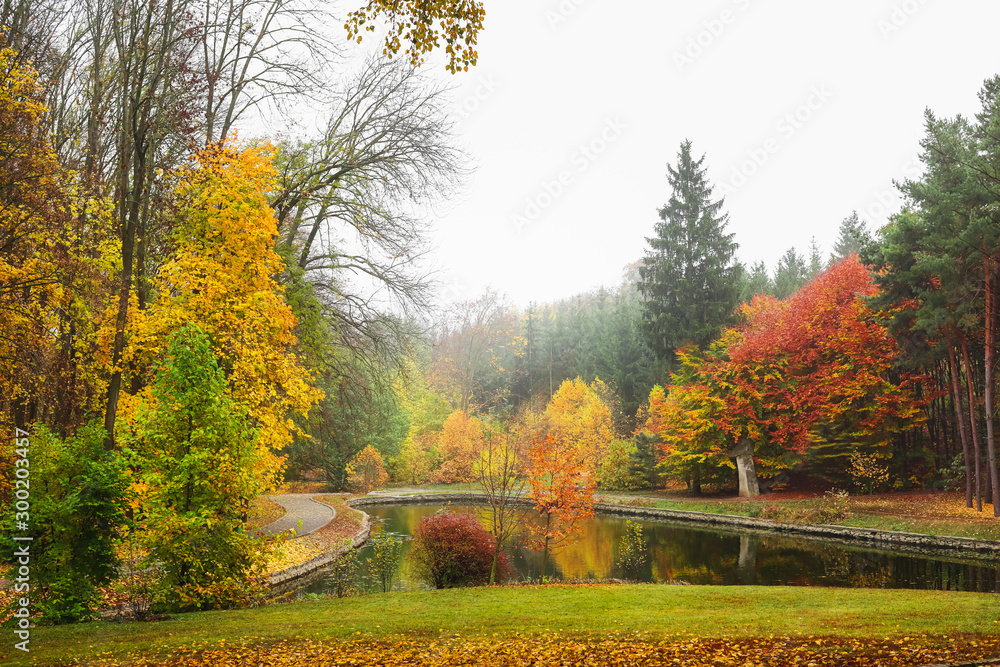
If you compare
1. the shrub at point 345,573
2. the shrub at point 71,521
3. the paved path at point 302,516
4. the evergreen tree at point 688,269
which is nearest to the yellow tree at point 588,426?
the evergreen tree at point 688,269

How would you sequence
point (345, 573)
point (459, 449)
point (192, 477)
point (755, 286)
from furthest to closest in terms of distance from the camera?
1. point (755, 286)
2. point (459, 449)
3. point (345, 573)
4. point (192, 477)

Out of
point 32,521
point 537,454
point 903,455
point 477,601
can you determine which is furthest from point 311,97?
point 903,455

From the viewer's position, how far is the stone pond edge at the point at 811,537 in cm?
1542

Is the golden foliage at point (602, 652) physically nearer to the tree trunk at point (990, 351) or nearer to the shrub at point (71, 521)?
the shrub at point (71, 521)

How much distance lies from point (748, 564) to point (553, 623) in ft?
34.4

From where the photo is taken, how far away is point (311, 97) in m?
15.5

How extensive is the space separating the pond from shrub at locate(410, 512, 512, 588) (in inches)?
30.1

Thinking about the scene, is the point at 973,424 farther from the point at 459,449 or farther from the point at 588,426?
the point at 459,449

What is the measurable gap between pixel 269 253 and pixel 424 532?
6.80 meters

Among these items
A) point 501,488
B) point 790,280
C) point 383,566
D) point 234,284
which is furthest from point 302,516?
point 790,280

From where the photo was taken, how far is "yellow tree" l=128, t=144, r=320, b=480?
11391mm

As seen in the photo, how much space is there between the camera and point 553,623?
25.5 ft

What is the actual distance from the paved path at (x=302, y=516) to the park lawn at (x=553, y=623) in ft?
26.9

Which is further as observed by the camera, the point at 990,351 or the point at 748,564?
the point at 990,351
